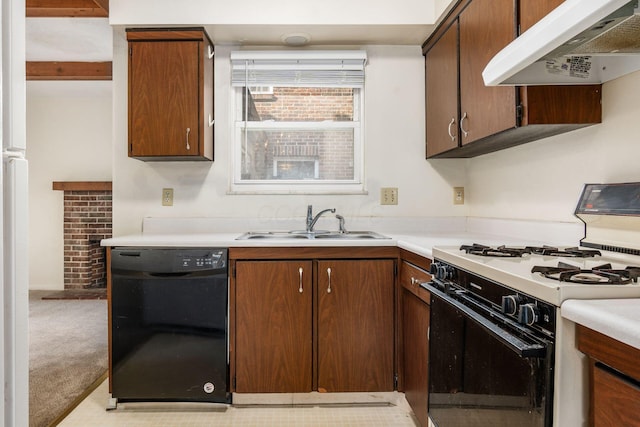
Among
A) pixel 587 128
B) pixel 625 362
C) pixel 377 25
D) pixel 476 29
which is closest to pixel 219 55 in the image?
pixel 377 25

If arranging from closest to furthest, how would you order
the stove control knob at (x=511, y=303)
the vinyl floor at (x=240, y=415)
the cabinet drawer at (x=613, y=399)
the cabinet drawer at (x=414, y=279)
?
Result: 1. the cabinet drawer at (x=613, y=399)
2. the stove control knob at (x=511, y=303)
3. the cabinet drawer at (x=414, y=279)
4. the vinyl floor at (x=240, y=415)

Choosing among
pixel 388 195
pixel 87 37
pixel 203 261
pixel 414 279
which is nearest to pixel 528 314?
pixel 414 279

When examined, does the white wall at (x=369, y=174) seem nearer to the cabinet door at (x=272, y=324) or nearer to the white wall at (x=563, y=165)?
the white wall at (x=563, y=165)

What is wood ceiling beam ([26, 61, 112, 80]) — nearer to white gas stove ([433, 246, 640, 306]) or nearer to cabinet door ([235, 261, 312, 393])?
cabinet door ([235, 261, 312, 393])

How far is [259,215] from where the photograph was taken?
2.68 meters

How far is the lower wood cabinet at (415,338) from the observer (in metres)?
1.75

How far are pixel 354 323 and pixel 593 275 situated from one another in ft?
4.26

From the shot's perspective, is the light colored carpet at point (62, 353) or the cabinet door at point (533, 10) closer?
the cabinet door at point (533, 10)

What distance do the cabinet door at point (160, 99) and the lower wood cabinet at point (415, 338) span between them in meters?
1.44

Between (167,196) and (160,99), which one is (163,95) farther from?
(167,196)

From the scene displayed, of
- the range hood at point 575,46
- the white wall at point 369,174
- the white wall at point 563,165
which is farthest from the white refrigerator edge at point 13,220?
the white wall at point 369,174

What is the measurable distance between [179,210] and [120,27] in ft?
3.81

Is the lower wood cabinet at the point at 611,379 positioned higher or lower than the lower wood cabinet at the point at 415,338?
higher

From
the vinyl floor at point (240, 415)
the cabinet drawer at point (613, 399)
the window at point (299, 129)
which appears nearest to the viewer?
the cabinet drawer at point (613, 399)
